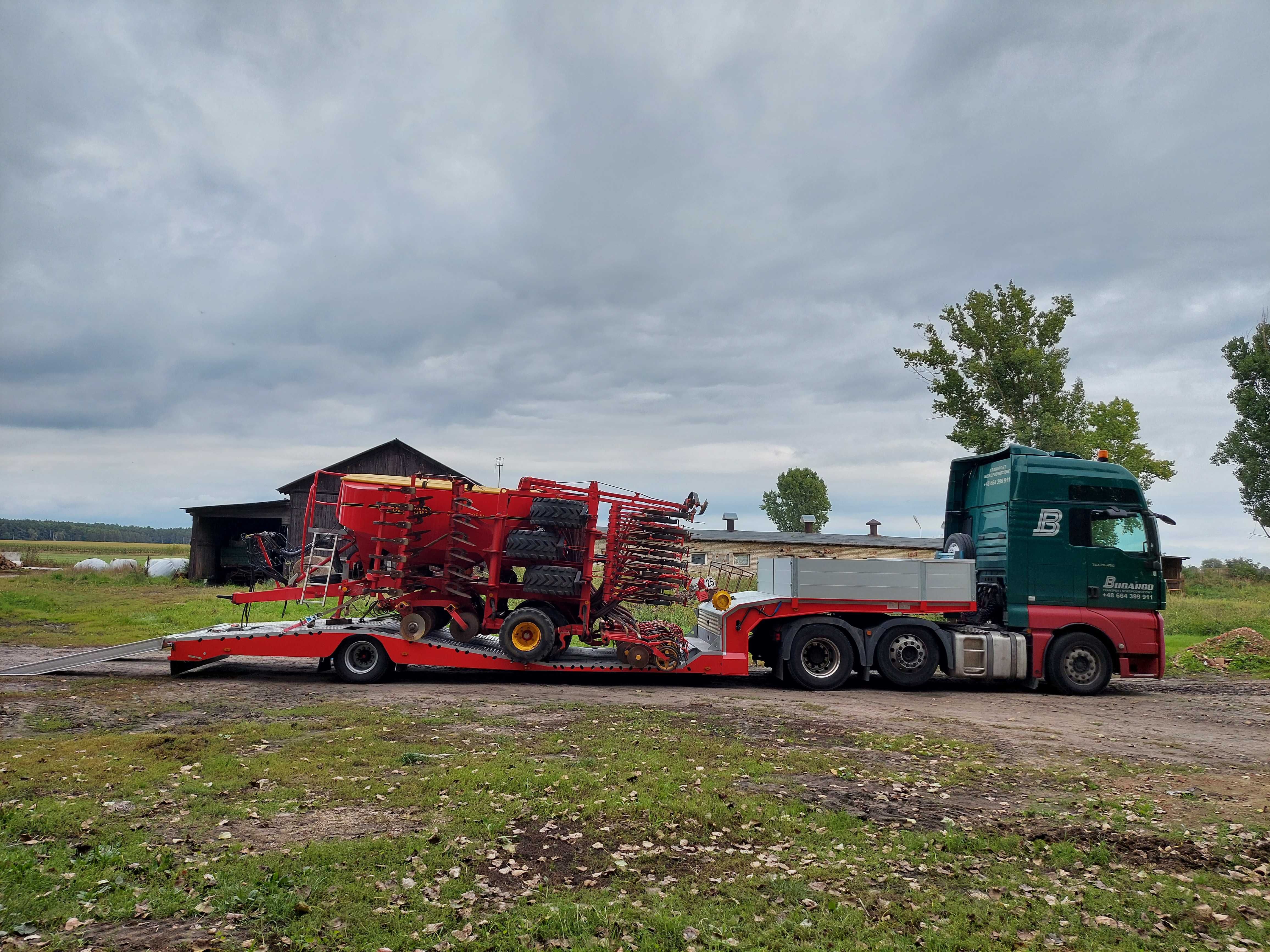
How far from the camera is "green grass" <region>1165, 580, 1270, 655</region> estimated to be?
904 inches

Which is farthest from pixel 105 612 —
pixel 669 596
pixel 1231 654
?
pixel 1231 654

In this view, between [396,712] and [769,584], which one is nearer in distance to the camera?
[396,712]

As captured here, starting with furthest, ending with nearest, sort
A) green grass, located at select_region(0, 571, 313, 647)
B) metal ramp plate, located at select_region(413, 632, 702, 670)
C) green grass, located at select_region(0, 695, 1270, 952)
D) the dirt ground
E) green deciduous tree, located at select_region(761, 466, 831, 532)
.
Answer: green deciduous tree, located at select_region(761, 466, 831, 532), green grass, located at select_region(0, 571, 313, 647), metal ramp plate, located at select_region(413, 632, 702, 670), the dirt ground, green grass, located at select_region(0, 695, 1270, 952)

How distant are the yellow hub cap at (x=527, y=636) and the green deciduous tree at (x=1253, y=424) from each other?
5288 cm

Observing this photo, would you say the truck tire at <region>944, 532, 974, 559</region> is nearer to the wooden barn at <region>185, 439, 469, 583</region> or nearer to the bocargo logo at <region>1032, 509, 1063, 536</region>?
the bocargo logo at <region>1032, 509, 1063, 536</region>

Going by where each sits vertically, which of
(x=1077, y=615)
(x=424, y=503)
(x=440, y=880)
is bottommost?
(x=440, y=880)

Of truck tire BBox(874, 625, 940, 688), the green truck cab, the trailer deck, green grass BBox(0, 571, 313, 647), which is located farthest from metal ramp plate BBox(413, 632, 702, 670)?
the green truck cab

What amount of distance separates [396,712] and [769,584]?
22.7 feet

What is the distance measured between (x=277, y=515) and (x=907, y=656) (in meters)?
33.2

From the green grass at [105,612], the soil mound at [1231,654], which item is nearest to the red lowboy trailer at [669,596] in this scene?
the green grass at [105,612]

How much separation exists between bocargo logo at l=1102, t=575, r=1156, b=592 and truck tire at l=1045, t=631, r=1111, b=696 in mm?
902

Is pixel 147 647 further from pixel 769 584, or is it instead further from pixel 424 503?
pixel 769 584

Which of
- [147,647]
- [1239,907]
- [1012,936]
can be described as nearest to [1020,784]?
[1239,907]

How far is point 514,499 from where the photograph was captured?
13992 millimetres
